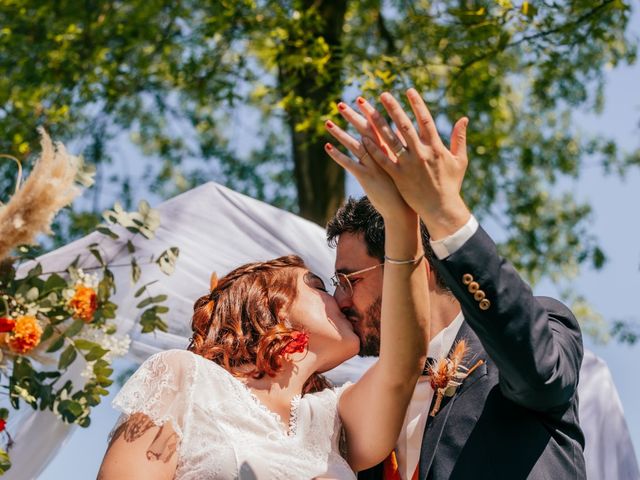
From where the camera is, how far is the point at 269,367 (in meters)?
3.25

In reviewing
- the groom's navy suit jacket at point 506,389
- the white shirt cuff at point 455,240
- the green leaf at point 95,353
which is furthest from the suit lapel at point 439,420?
the green leaf at point 95,353

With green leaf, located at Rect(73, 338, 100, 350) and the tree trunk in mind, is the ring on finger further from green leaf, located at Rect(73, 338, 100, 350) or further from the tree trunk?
the tree trunk

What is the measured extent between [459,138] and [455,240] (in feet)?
0.78

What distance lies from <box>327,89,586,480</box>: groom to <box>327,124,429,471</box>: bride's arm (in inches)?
3.3

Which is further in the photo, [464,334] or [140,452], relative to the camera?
[464,334]

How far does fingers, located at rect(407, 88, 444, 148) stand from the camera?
7.64 ft

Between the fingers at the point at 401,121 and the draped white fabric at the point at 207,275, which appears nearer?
the fingers at the point at 401,121

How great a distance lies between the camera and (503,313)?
241 centimetres

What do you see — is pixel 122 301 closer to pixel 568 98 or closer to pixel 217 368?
pixel 217 368

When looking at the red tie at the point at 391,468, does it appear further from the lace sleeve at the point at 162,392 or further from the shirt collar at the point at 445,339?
the lace sleeve at the point at 162,392

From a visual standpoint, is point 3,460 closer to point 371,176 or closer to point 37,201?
point 37,201

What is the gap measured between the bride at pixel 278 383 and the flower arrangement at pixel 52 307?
46 cm

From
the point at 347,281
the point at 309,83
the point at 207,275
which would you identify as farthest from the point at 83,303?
the point at 309,83

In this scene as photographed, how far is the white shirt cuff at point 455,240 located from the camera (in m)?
2.42
